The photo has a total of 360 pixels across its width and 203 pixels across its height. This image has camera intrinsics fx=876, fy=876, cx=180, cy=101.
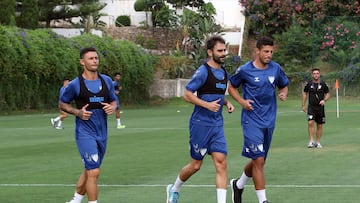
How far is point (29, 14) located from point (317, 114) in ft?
122

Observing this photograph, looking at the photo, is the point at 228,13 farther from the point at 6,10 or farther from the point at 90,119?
the point at 90,119

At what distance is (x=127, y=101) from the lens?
50.5 meters

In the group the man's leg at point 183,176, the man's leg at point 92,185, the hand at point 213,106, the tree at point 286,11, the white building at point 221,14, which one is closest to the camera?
the man's leg at point 92,185

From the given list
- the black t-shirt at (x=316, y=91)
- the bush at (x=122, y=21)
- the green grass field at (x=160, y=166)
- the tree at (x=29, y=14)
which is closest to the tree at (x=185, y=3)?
the bush at (x=122, y=21)

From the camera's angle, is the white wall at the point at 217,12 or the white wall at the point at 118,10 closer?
the white wall at the point at 217,12

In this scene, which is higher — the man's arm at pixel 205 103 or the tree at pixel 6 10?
the tree at pixel 6 10

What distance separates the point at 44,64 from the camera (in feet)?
142

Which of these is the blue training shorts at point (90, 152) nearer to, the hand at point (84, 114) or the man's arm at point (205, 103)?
the hand at point (84, 114)

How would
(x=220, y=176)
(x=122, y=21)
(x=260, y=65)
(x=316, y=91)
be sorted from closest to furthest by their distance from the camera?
(x=220, y=176) → (x=260, y=65) → (x=316, y=91) → (x=122, y=21)

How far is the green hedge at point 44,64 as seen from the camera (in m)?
41.4

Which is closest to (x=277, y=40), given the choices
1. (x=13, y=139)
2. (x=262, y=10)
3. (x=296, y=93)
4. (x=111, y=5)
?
(x=262, y=10)

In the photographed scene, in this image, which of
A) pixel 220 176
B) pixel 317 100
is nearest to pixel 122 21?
pixel 317 100

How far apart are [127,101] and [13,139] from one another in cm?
2601

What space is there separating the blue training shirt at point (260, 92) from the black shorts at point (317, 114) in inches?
375
